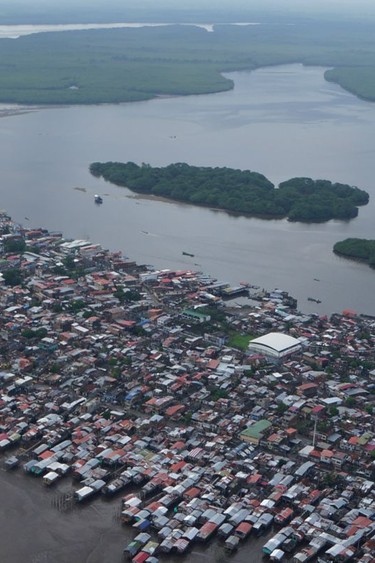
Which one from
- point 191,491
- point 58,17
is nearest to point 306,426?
point 191,491

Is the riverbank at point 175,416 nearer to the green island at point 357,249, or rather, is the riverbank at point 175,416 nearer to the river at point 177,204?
the river at point 177,204

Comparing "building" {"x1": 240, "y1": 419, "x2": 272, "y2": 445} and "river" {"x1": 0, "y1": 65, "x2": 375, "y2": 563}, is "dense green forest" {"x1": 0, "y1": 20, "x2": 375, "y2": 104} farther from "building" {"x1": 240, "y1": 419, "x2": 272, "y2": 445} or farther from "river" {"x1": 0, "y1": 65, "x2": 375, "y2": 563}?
"building" {"x1": 240, "y1": 419, "x2": 272, "y2": 445}

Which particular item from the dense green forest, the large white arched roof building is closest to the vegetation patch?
the large white arched roof building

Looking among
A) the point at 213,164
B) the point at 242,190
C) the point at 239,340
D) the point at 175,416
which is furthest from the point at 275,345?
the point at 213,164

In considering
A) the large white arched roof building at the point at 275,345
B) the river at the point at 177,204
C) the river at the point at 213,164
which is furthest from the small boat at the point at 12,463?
the river at the point at 213,164

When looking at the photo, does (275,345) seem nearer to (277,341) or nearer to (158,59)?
(277,341)

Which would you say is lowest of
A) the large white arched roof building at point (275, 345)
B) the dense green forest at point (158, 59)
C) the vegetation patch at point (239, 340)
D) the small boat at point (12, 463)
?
the small boat at point (12, 463)

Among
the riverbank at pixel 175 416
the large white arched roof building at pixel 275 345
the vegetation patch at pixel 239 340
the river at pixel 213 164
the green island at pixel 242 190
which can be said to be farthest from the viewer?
the green island at pixel 242 190
